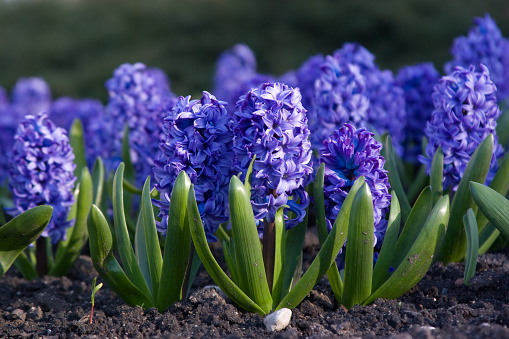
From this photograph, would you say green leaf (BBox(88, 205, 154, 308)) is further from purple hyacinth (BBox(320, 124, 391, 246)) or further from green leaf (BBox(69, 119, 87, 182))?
green leaf (BBox(69, 119, 87, 182))

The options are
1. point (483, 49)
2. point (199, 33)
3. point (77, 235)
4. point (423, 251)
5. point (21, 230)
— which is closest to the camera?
point (423, 251)

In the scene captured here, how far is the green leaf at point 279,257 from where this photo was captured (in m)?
2.31

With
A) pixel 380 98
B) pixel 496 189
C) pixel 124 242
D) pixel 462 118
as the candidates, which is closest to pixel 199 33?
pixel 380 98

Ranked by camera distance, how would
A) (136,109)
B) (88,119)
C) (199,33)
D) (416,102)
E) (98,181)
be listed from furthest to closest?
(199,33) < (88,119) < (416,102) < (136,109) < (98,181)

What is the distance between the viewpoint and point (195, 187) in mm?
2314

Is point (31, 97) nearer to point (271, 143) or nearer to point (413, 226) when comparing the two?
point (271, 143)

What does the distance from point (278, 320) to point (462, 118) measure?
53.8 inches

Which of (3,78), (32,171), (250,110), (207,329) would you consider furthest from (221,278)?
(3,78)

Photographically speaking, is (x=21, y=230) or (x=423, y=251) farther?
(x=21, y=230)

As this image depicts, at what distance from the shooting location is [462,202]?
2.69 metres

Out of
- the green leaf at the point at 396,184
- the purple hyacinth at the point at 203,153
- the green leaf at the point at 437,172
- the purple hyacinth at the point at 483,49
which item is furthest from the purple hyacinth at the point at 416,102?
the purple hyacinth at the point at 203,153

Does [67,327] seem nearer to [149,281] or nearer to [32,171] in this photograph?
[149,281]

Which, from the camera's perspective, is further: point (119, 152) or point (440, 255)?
point (119, 152)

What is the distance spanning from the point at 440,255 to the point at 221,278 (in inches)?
48.0
